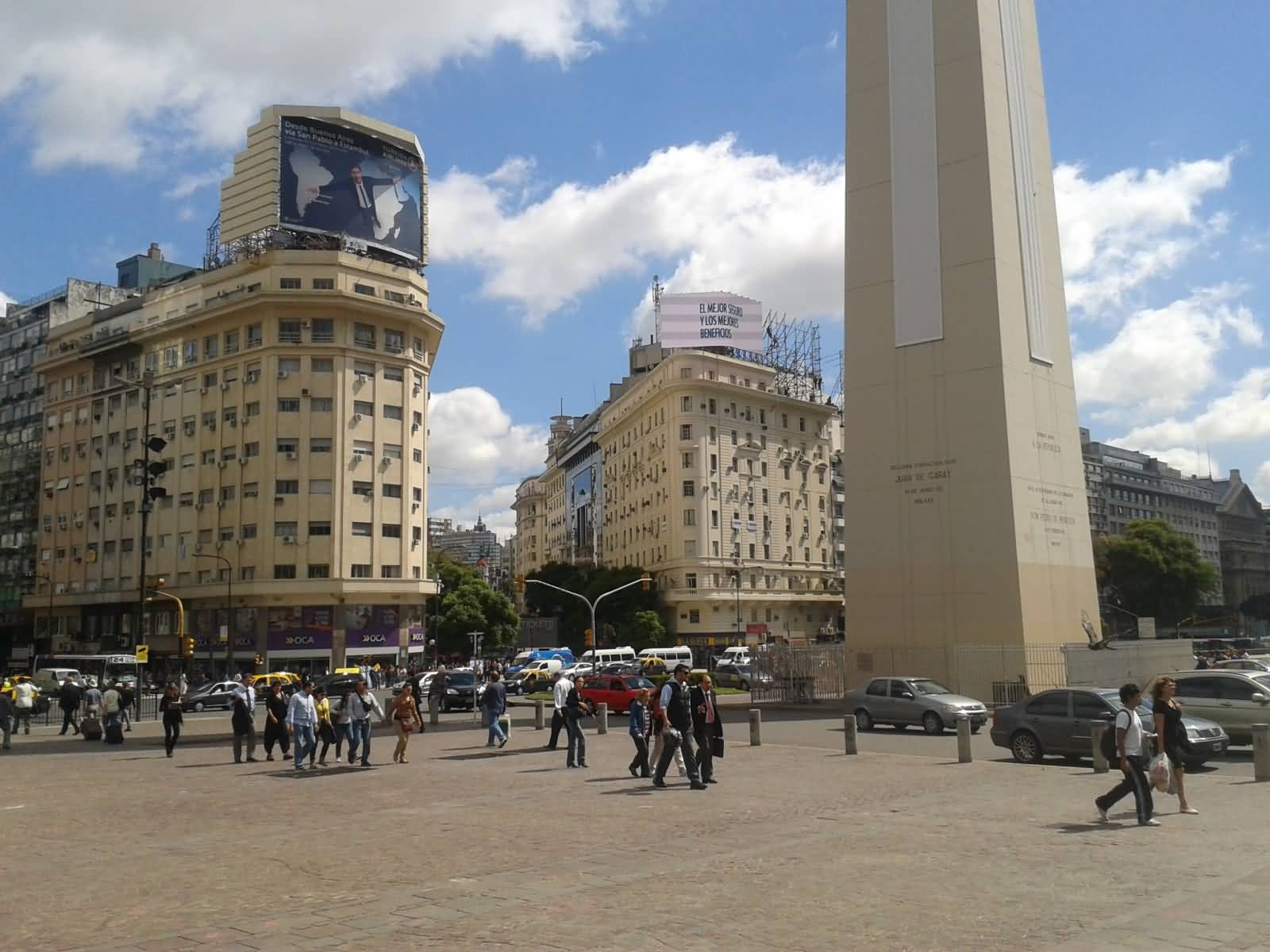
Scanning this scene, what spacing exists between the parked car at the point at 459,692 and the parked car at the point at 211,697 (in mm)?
11501

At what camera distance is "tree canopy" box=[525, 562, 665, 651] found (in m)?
79.0

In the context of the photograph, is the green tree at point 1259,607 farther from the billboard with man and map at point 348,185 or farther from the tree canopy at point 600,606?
the billboard with man and map at point 348,185

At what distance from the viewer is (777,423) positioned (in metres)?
90.9

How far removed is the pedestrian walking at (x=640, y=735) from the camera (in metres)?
18.1

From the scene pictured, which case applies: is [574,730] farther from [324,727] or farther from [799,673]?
[799,673]

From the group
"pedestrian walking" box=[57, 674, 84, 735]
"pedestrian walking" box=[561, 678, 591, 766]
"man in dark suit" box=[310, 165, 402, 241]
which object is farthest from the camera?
"man in dark suit" box=[310, 165, 402, 241]

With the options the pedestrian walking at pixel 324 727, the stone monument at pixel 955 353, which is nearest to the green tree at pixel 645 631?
the stone monument at pixel 955 353

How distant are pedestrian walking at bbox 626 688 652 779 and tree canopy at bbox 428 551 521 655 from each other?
182 feet

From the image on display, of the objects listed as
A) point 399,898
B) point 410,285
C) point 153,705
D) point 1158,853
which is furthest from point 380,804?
point 410,285

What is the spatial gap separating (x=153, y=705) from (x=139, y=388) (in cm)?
3187

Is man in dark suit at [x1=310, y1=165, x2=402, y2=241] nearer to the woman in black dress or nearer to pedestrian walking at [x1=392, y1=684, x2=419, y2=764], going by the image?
pedestrian walking at [x1=392, y1=684, x2=419, y2=764]

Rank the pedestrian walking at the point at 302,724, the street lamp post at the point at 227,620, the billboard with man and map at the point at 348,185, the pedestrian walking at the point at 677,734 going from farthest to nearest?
the billboard with man and map at the point at 348,185 → the street lamp post at the point at 227,620 → the pedestrian walking at the point at 302,724 → the pedestrian walking at the point at 677,734

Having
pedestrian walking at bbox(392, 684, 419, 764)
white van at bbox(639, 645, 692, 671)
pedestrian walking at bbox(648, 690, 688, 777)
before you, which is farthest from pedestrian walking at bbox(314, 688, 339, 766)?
white van at bbox(639, 645, 692, 671)

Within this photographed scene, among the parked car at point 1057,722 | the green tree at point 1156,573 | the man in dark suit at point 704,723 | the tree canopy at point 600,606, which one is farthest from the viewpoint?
the green tree at point 1156,573
